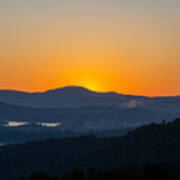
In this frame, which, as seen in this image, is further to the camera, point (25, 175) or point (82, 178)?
point (25, 175)

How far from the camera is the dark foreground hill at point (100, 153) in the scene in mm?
149500

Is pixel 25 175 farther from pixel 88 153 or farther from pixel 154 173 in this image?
pixel 154 173

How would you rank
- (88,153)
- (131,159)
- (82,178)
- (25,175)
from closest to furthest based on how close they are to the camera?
(82,178), (131,159), (25,175), (88,153)

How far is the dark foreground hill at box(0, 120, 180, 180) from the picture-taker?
14950 centimetres

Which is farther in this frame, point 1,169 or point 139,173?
point 1,169

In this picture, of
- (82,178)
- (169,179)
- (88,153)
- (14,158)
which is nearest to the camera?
(169,179)

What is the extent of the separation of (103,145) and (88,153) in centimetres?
1025

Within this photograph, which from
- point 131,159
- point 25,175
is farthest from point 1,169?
point 131,159

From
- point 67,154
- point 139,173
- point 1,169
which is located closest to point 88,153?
point 67,154

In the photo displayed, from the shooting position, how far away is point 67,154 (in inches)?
6993

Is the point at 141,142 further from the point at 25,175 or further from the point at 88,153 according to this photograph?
the point at 25,175

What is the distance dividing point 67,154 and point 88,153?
6.30 m

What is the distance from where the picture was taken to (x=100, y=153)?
167m

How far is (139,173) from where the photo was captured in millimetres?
103625
